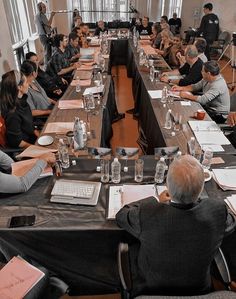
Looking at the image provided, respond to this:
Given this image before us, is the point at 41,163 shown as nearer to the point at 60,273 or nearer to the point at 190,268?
the point at 60,273

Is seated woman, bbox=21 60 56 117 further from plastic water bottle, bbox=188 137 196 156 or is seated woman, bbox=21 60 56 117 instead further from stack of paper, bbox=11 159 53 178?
plastic water bottle, bbox=188 137 196 156

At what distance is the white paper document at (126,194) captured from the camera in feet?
4.75

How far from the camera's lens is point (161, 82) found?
354 centimetres

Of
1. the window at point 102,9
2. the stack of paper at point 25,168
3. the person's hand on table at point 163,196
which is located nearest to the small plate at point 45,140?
the stack of paper at point 25,168

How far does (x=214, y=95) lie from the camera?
9.05 feet

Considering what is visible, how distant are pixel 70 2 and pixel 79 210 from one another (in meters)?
10.4

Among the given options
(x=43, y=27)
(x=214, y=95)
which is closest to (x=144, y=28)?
(x=43, y=27)

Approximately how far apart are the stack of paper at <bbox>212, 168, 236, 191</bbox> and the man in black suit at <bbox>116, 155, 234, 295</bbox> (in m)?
0.49

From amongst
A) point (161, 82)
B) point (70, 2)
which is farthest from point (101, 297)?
point (70, 2)

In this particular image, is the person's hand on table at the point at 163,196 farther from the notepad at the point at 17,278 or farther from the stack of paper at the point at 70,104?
the stack of paper at the point at 70,104

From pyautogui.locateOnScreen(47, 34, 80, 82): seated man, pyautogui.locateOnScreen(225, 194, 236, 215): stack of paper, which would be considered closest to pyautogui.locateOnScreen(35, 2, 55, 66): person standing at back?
pyautogui.locateOnScreen(47, 34, 80, 82): seated man

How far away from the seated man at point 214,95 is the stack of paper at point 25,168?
1.91 metres

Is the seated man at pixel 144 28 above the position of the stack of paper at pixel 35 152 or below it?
above

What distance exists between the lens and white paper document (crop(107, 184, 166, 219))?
4.75ft
